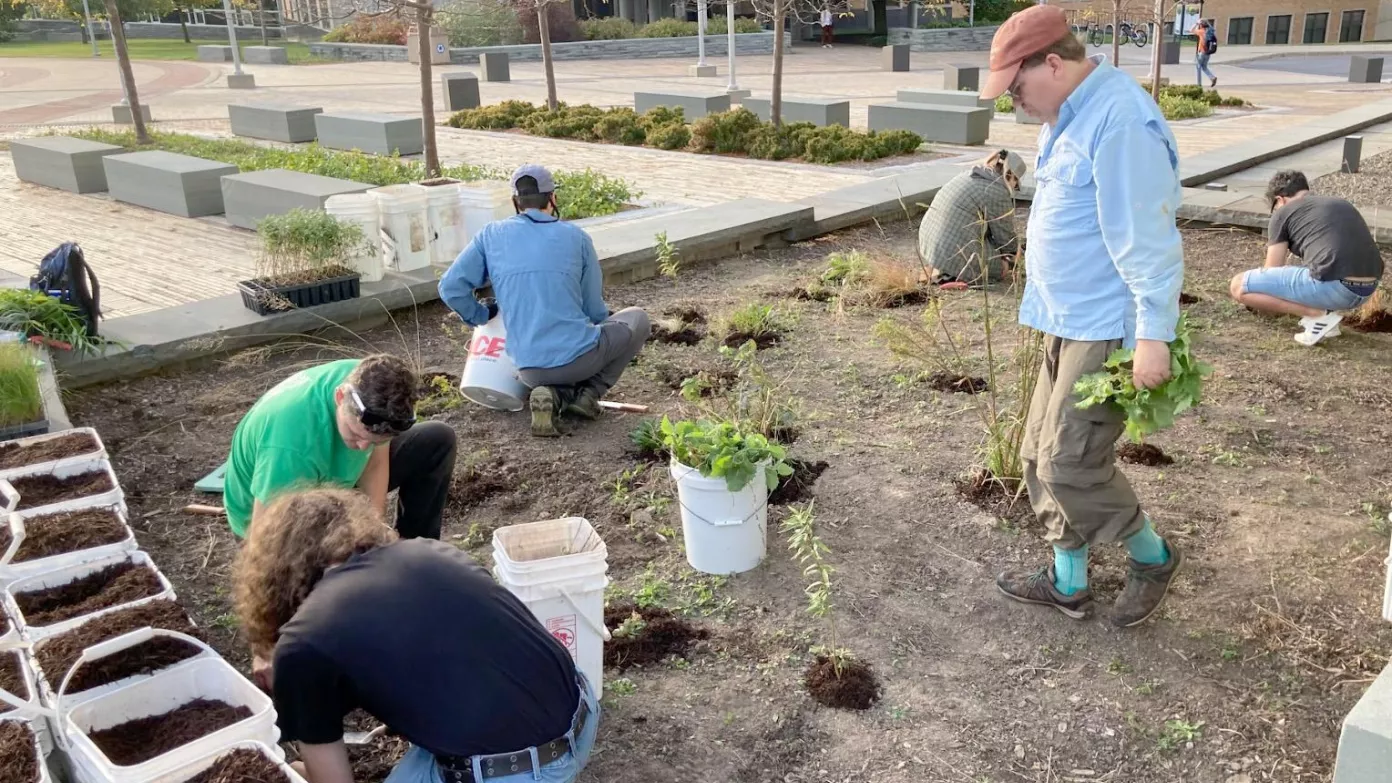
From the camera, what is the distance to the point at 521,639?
2490mm

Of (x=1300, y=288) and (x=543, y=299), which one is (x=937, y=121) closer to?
(x=1300, y=288)

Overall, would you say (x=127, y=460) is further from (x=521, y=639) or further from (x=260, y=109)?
(x=260, y=109)

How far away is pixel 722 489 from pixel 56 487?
236 centimetres

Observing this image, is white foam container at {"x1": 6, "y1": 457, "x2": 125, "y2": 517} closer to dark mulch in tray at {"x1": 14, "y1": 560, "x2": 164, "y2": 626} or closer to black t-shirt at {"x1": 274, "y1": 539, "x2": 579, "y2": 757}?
dark mulch in tray at {"x1": 14, "y1": 560, "x2": 164, "y2": 626}

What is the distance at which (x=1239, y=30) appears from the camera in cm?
4312

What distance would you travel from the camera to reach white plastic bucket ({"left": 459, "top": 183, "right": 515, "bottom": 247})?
7957 mm

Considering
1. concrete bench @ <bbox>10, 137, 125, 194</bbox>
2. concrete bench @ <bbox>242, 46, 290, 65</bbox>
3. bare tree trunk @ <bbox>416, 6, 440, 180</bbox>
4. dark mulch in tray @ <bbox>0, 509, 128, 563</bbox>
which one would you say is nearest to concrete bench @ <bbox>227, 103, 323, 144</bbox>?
concrete bench @ <bbox>10, 137, 125, 194</bbox>

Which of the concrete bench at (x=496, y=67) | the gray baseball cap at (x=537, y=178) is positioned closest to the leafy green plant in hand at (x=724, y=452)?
the gray baseball cap at (x=537, y=178)

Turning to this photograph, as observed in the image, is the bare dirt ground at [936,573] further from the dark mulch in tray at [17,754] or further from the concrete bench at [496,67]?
the concrete bench at [496,67]

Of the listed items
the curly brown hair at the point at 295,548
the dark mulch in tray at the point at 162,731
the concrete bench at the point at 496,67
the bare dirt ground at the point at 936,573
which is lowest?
the bare dirt ground at the point at 936,573

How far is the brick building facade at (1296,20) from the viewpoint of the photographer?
40094 millimetres

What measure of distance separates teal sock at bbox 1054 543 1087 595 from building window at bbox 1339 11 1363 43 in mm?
44800

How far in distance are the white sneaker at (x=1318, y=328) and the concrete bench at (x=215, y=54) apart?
34.3 meters

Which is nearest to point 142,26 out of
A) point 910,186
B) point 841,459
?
point 910,186
